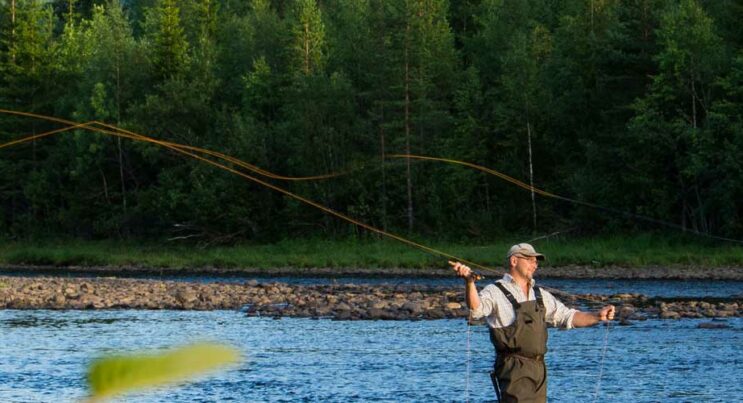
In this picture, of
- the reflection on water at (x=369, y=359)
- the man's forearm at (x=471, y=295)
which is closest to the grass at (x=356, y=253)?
the reflection on water at (x=369, y=359)

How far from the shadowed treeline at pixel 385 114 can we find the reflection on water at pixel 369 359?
17.8 m

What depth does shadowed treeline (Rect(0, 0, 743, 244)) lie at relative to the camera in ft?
126

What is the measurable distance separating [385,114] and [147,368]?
47.1 metres

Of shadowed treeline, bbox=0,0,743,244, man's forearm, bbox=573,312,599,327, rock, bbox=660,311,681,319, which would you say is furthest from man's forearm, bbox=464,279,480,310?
shadowed treeline, bbox=0,0,743,244

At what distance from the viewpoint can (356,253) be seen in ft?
133

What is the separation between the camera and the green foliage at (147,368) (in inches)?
38.8

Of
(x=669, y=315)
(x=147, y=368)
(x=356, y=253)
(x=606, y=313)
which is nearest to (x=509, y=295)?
(x=606, y=313)

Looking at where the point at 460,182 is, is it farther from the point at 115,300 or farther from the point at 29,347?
the point at 29,347

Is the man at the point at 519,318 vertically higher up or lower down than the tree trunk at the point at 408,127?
lower down

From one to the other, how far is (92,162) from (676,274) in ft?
97.2

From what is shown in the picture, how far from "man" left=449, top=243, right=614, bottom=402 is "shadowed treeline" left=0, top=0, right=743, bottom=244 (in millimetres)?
30594

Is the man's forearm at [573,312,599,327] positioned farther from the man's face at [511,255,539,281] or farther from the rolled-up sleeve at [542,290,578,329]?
the man's face at [511,255,539,281]

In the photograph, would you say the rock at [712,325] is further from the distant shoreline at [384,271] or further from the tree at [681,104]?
the tree at [681,104]

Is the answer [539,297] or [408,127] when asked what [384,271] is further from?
[539,297]
